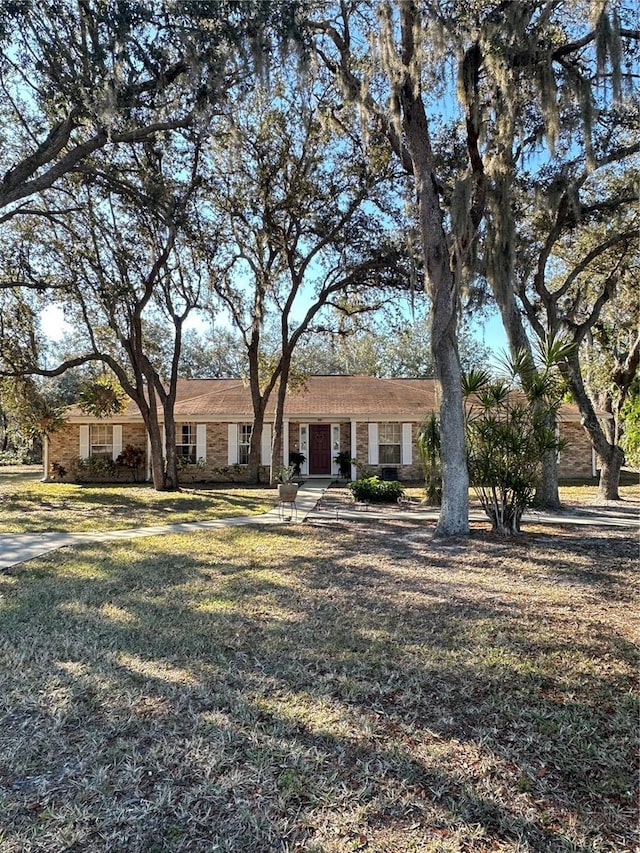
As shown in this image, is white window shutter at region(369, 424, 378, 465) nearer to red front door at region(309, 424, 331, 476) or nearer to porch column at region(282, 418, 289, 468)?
red front door at region(309, 424, 331, 476)

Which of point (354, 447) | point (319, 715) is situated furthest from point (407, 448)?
point (319, 715)

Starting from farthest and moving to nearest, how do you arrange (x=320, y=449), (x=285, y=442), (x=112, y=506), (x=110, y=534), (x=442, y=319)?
(x=320, y=449) < (x=285, y=442) < (x=112, y=506) < (x=110, y=534) < (x=442, y=319)

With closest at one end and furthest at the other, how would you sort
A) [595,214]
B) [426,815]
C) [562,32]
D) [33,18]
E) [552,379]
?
1. [426,815]
2. [33,18]
3. [552,379]
4. [562,32]
5. [595,214]

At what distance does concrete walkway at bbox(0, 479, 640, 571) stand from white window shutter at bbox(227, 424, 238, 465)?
6.26 metres

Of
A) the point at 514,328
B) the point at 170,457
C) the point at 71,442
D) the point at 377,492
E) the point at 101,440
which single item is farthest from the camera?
the point at 71,442

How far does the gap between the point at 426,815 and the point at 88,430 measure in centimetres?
1918

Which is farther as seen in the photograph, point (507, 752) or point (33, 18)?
point (33, 18)

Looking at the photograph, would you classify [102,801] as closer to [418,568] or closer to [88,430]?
[418,568]

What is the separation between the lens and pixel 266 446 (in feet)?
60.3

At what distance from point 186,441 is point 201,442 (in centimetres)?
73

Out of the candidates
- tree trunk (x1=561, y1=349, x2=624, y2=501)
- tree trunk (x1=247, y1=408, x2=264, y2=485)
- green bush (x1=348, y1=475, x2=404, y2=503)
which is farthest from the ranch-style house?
tree trunk (x1=561, y1=349, x2=624, y2=501)

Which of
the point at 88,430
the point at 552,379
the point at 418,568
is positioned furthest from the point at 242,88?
the point at 88,430

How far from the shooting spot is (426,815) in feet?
6.86

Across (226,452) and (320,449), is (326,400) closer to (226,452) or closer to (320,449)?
(320,449)
